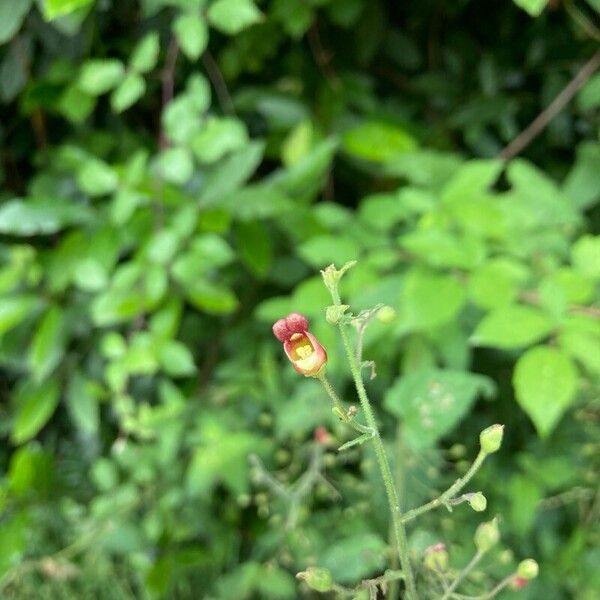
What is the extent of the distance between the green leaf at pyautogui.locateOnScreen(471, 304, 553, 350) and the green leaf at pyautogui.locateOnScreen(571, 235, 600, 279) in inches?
3.1

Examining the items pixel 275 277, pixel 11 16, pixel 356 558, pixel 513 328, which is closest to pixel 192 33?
pixel 11 16

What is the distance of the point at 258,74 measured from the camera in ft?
3.85

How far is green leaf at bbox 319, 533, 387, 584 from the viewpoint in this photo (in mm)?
697

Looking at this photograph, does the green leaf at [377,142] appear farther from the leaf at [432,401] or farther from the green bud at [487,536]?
the green bud at [487,536]

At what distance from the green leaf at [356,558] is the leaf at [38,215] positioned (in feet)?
1.61

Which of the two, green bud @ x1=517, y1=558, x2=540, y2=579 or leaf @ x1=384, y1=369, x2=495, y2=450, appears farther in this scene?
leaf @ x1=384, y1=369, x2=495, y2=450

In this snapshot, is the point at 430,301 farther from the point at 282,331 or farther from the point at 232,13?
the point at 282,331

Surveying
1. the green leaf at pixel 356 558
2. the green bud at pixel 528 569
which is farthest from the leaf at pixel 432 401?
the green bud at pixel 528 569

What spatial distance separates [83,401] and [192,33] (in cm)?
50

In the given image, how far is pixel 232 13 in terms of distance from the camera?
83cm

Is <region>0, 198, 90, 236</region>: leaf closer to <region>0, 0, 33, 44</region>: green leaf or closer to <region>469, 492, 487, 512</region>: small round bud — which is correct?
<region>0, 0, 33, 44</region>: green leaf

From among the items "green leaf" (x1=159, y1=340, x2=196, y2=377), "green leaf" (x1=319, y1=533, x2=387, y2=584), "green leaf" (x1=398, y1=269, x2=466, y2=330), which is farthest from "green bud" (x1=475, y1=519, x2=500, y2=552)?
"green leaf" (x1=159, y1=340, x2=196, y2=377)

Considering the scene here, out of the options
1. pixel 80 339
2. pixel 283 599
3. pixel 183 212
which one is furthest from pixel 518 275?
pixel 80 339

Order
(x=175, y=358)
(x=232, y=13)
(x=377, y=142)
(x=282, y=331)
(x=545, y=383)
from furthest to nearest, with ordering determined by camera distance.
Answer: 1. (x=377, y=142)
2. (x=175, y=358)
3. (x=232, y=13)
4. (x=545, y=383)
5. (x=282, y=331)
